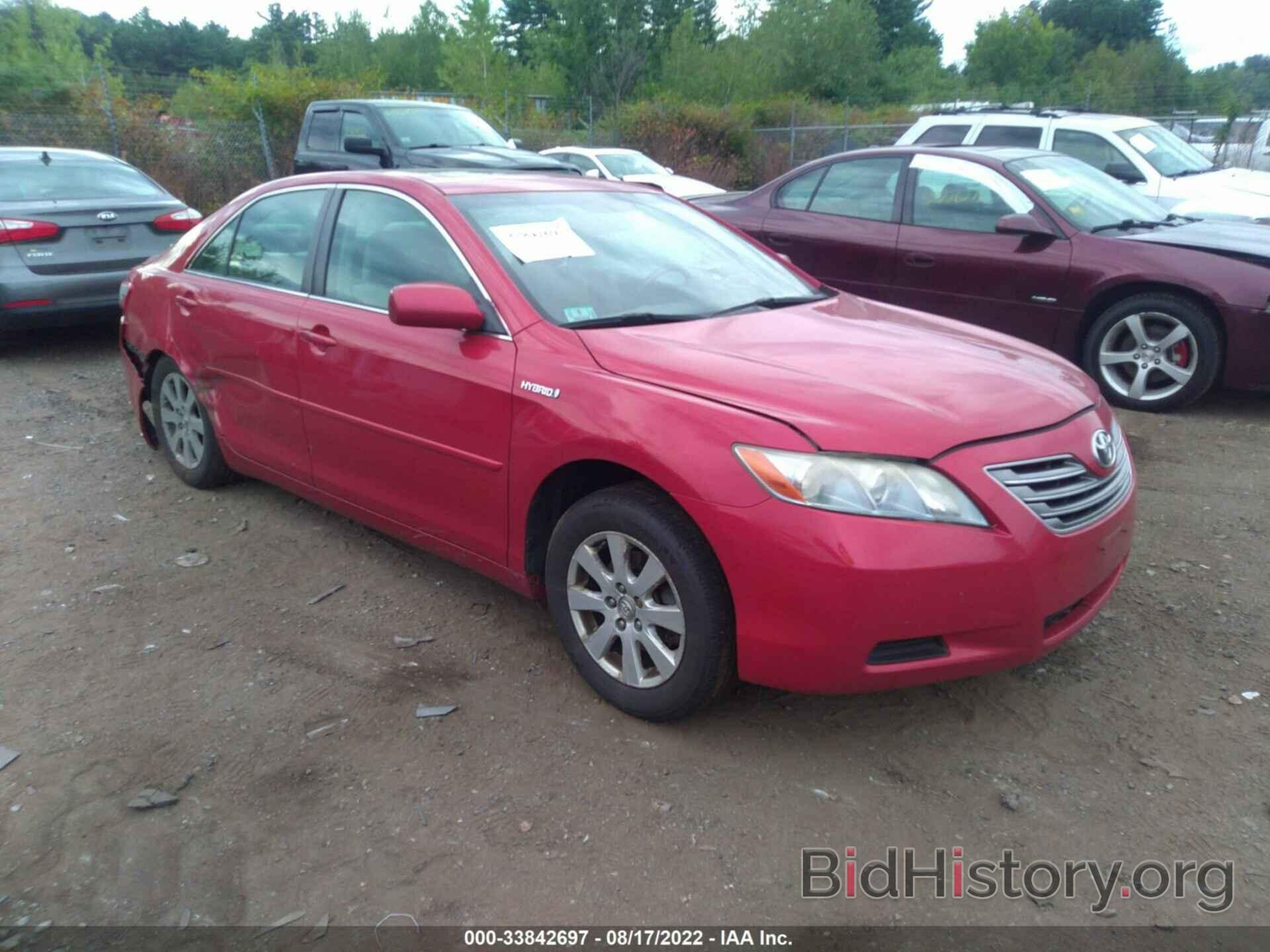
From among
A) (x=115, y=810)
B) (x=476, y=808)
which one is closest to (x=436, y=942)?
(x=476, y=808)

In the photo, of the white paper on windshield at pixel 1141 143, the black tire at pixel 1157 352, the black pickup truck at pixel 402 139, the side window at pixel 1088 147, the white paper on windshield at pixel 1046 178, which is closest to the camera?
the black tire at pixel 1157 352

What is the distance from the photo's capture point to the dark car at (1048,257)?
20.1 feet

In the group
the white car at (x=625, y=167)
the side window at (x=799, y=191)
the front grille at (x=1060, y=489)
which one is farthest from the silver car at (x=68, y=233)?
the white car at (x=625, y=167)

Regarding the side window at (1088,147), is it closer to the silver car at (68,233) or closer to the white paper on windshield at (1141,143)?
the white paper on windshield at (1141,143)

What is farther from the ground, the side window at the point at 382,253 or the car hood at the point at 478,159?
the car hood at the point at 478,159

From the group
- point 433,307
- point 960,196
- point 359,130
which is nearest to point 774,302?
point 433,307

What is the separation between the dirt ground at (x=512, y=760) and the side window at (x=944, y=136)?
7482 millimetres

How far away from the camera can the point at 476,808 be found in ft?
9.32

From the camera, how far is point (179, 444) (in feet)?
17.0

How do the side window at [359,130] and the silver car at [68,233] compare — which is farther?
the side window at [359,130]

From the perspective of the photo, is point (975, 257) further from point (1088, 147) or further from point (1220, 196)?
point (1088, 147)

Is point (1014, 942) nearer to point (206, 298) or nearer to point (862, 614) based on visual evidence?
point (862, 614)

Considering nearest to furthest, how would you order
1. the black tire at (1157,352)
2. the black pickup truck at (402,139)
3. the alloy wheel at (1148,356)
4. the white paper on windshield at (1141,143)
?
the black tire at (1157,352), the alloy wheel at (1148,356), the white paper on windshield at (1141,143), the black pickup truck at (402,139)

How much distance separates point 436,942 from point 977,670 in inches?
61.8
